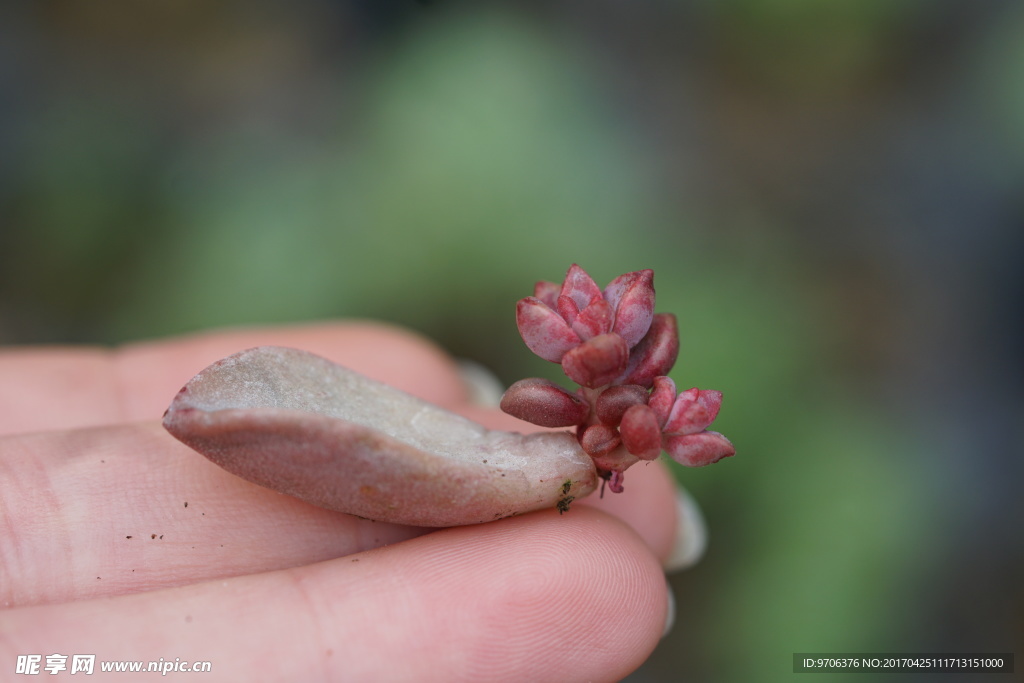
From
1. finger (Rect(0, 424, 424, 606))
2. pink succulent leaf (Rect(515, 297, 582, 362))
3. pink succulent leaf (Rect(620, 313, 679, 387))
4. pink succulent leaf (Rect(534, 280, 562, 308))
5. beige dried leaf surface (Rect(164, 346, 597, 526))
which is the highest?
pink succulent leaf (Rect(534, 280, 562, 308))

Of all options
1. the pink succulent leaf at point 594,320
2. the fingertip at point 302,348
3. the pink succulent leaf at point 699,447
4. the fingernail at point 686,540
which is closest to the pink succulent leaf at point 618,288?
the pink succulent leaf at point 594,320

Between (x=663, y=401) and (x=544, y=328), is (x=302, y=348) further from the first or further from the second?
(x=663, y=401)

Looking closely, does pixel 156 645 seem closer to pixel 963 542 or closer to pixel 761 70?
pixel 963 542

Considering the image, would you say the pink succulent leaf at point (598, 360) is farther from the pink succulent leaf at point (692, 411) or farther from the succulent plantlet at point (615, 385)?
the pink succulent leaf at point (692, 411)

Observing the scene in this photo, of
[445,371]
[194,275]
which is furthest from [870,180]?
[194,275]

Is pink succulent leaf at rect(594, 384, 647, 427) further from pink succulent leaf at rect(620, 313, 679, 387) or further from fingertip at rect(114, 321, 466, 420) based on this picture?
fingertip at rect(114, 321, 466, 420)

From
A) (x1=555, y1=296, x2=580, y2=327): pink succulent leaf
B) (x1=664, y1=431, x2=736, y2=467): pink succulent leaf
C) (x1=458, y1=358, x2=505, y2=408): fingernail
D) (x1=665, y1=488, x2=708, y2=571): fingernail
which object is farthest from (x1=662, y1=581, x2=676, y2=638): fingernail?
(x1=458, y1=358, x2=505, y2=408): fingernail
